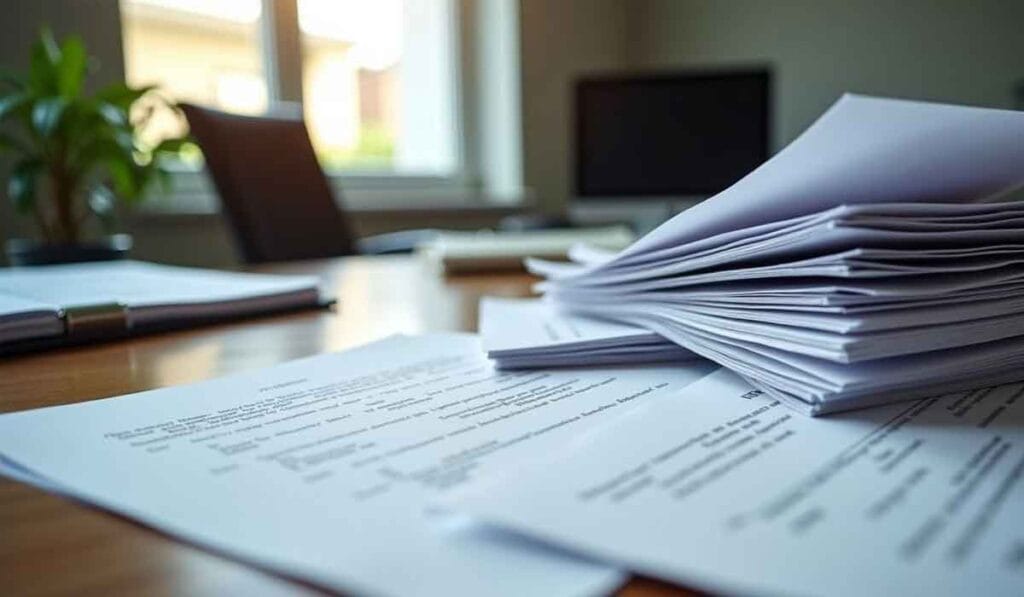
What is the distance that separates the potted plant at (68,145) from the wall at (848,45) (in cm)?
226

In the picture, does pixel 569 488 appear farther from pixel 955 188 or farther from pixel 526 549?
pixel 955 188

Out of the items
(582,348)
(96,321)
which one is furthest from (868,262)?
(96,321)

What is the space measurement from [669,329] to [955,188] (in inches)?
6.8

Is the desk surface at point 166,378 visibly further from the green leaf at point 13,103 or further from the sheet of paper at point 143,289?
the green leaf at point 13,103

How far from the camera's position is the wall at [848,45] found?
8.29 ft

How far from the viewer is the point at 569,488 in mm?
231

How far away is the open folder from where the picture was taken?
1.81 ft

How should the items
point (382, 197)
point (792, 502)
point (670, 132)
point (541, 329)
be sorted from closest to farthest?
point (792, 502)
point (541, 329)
point (670, 132)
point (382, 197)

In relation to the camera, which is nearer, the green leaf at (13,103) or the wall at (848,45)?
the green leaf at (13,103)

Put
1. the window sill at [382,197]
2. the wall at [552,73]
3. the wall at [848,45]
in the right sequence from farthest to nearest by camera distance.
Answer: the wall at [552,73]
the wall at [848,45]
the window sill at [382,197]

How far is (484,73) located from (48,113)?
Result: 73.2 inches

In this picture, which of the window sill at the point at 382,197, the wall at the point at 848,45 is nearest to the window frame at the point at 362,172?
the window sill at the point at 382,197

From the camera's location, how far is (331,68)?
8.48 feet

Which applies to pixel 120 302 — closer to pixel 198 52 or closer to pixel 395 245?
pixel 395 245
